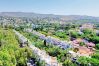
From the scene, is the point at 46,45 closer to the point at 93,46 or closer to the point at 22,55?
the point at 93,46

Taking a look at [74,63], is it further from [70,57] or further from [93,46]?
[93,46]

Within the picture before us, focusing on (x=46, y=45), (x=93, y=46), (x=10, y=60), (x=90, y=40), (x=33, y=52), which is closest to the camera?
(x=10, y=60)

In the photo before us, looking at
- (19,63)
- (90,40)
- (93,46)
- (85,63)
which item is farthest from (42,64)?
(90,40)

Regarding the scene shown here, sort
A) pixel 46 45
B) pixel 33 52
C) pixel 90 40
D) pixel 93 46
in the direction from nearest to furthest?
pixel 33 52, pixel 46 45, pixel 93 46, pixel 90 40

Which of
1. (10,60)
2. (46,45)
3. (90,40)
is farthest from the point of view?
(90,40)

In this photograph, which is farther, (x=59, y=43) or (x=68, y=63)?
(x=59, y=43)

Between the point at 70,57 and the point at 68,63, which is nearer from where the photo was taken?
the point at 68,63

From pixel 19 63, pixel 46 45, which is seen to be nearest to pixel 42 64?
pixel 19 63

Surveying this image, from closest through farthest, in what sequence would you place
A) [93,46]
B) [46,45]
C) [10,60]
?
[10,60], [46,45], [93,46]
